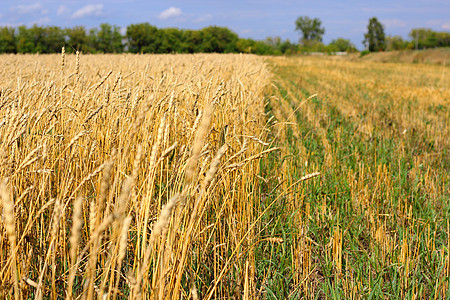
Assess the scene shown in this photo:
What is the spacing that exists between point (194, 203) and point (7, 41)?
47732mm

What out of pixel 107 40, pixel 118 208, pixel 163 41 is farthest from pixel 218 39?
pixel 118 208

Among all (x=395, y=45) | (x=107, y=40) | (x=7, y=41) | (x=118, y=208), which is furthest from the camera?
(x=395, y=45)

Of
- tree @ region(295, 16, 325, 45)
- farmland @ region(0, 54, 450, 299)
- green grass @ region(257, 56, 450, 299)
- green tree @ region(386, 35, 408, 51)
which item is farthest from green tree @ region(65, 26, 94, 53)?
tree @ region(295, 16, 325, 45)

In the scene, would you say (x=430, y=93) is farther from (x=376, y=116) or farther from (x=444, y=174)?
(x=444, y=174)

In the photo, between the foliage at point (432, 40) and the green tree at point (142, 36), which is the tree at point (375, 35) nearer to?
the foliage at point (432, 40)

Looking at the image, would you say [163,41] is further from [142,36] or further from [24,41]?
[24,41]

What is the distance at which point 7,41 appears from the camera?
4056cm

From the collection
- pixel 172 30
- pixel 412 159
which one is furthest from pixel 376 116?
pixel 172 30

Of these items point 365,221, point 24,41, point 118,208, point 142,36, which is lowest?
point 365,221

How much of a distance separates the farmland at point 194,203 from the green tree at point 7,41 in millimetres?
44290

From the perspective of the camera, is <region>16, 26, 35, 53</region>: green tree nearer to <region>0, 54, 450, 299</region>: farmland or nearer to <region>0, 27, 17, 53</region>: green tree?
<region>0, 27, 17, 53</region>: green tree

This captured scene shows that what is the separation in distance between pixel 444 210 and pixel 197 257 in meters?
2.05

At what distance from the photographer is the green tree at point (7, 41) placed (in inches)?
1566

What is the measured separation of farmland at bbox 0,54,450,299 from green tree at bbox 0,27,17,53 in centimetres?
4429
